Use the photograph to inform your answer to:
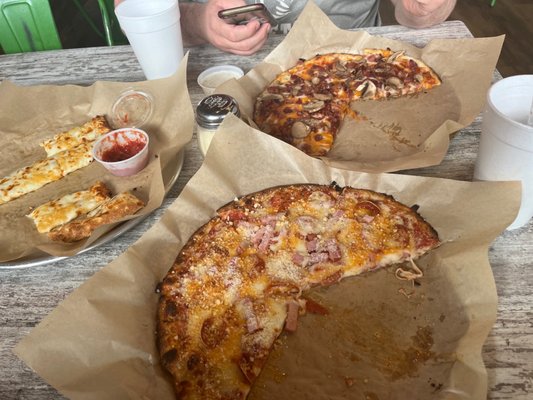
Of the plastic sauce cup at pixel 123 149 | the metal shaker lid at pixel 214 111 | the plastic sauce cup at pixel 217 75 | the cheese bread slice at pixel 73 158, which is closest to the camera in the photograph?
the metal shaker lid at pixel 214 111

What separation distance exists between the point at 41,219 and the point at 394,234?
1594 millimetres

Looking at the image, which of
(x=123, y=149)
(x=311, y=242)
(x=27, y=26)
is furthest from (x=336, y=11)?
(x=27, y=26)

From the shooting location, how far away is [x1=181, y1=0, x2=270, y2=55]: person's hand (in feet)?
9.24

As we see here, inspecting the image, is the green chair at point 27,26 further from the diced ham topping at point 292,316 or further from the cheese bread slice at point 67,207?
the diced ham topping at point 292,316

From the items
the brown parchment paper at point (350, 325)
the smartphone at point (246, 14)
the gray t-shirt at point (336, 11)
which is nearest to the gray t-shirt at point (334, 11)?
the gray t-shirt at point (336, 11)

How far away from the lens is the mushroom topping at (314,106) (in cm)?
273

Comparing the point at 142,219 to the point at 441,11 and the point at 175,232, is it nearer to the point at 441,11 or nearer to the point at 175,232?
the point at 175,232

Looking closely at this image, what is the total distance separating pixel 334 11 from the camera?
131 inches

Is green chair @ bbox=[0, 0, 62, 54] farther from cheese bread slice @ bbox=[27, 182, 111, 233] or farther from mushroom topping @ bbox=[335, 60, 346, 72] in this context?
mushroom topping @ bbox=[335, 60, 346, 72]

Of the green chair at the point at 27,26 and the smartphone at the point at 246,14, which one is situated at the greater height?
the smartphone at the point at 246,14

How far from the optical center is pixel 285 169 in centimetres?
210

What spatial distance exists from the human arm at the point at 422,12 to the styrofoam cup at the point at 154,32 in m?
1.56

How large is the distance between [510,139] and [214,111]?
47.8 inches

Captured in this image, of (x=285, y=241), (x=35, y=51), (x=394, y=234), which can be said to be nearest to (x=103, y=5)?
(x=35, y=51)
